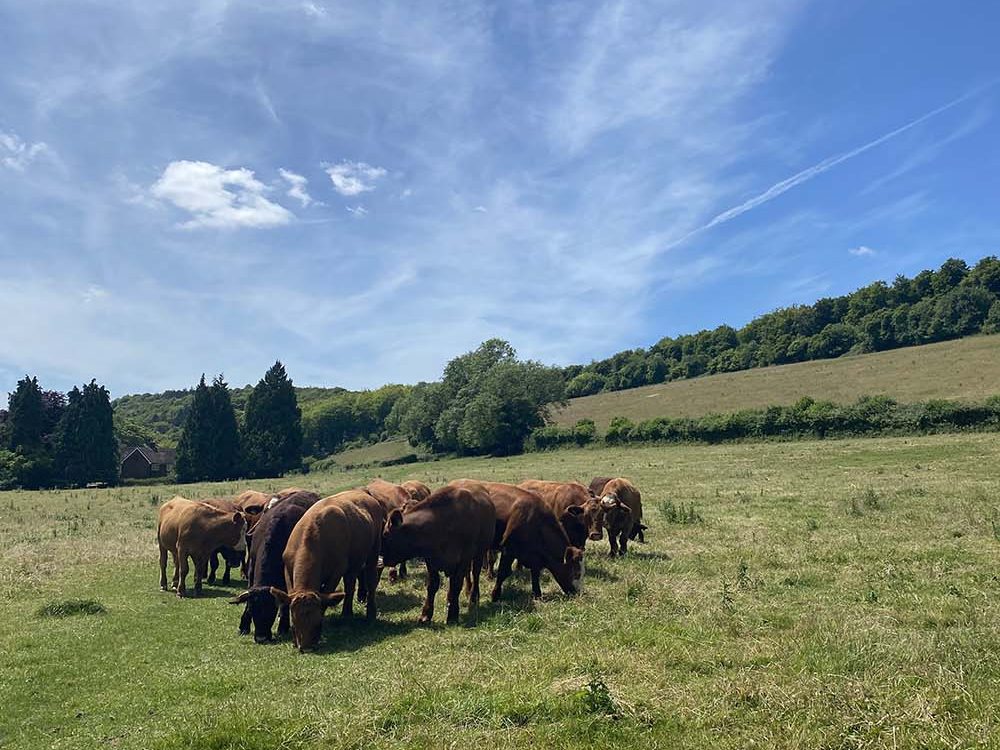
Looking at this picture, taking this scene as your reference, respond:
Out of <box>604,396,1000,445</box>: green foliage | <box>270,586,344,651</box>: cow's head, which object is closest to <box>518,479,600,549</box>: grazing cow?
<box>270,586,344,651</box>: cow's head

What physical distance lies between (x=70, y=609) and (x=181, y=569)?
97.9 inches

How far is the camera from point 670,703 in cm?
619

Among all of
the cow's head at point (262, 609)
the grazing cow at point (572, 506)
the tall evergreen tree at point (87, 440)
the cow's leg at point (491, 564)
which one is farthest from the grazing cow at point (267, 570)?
the tall evergreen tree at point (87, 440)

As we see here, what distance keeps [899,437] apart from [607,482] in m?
36.7

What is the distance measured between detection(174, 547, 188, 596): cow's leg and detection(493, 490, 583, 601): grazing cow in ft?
23.2

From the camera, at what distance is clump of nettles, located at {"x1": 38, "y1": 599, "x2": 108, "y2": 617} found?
38.7 ft

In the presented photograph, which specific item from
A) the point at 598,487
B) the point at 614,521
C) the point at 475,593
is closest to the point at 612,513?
the point at 614,521

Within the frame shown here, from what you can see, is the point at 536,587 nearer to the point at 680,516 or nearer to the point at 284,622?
the point at 284,622

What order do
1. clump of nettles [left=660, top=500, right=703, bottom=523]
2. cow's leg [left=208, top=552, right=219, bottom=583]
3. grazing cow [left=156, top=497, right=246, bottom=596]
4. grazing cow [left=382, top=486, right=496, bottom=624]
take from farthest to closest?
1. clump of nettles [left=660, top=500, right=703, bottom=523]
2. cow's leg [left=208, top=552, right=219, bottom=583]
3. grazing cow [left=156, top=497, right=246, bottom=596]
4. grazing cow [left=382, top=486, right=496, bottom=624]

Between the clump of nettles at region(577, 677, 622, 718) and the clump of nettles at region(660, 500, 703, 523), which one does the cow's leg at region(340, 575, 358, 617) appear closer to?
the clump of nettles at region(577, 677, 622, 718)

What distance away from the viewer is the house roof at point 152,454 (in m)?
93.8

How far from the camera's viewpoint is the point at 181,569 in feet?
46.7

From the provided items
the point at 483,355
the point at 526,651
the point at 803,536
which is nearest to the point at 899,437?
the point at 803,536

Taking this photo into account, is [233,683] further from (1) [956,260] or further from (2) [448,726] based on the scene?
(1) [956,260]
